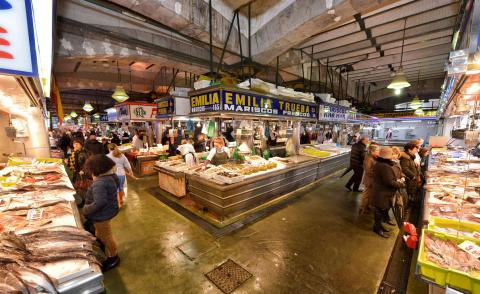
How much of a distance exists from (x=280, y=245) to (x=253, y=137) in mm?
4174

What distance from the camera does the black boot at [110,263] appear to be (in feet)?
9.91

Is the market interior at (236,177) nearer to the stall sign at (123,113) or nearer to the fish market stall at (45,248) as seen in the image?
the fish market stall at (45,248)

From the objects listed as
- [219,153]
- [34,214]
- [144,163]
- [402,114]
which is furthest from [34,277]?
[402,114]

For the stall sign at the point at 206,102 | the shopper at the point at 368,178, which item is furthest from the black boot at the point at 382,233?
the stall sign at the point at 206,102

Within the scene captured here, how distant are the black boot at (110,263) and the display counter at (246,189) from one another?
6.84ft

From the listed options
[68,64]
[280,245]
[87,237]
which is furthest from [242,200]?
[68,64]

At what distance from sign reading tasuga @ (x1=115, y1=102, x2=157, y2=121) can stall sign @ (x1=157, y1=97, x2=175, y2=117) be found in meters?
3.18

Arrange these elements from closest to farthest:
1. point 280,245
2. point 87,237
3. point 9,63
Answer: point 9,63 < point 87,237 < point 280,245

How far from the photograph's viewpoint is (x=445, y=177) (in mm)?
4062

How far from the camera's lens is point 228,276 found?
2.93m

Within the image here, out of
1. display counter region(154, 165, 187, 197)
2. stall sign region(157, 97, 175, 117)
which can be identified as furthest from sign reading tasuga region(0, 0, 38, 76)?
stall sign region(157, 97, 175, 117)

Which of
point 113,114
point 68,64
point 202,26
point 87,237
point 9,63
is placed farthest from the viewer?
point 113,114

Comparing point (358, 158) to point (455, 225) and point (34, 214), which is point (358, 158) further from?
point (34, 214)

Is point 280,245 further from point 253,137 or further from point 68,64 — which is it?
point 68,64
